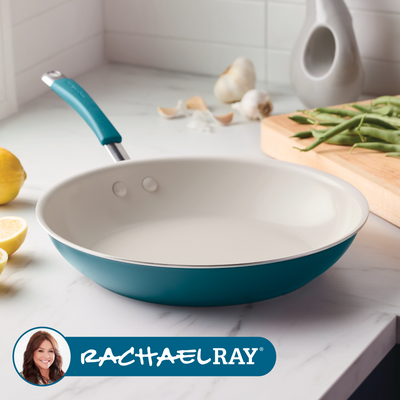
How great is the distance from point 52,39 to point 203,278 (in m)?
1.33

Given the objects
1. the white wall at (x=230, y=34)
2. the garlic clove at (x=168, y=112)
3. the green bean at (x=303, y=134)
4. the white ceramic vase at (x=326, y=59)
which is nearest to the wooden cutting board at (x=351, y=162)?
the green bean at (x=303, y=134)

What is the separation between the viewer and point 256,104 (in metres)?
1.47

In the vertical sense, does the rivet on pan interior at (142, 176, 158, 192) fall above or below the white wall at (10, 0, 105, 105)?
below

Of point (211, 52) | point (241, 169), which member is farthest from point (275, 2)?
point (241, 169)

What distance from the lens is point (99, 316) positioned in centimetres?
73

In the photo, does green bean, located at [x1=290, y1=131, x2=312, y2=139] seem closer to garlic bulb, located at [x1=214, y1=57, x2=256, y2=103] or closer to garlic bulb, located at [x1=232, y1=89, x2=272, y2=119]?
garlic bulb, located at [x1=232, y1=89, x2=272, y2=119]

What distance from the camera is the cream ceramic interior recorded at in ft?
2.79

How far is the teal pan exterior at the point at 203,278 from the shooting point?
0.65 m

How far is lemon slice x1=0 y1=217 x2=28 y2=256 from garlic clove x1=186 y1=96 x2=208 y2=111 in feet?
2.53

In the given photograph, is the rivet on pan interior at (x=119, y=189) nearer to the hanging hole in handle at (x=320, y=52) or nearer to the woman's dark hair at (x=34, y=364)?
the woman's dark hair at (x=34, y=364)

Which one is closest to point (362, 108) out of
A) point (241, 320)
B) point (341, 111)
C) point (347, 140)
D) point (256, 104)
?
point (341, 111)

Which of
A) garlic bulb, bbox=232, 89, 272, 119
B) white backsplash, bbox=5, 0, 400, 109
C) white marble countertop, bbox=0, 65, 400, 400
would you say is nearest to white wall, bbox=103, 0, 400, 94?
white backsplash, bbox=5, 0, 400, 109

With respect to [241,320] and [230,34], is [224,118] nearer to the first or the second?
[230,34]

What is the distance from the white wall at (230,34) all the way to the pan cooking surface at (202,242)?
87 centimetres
